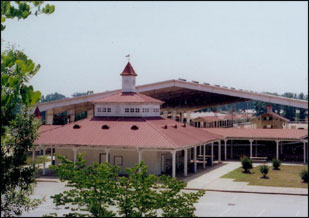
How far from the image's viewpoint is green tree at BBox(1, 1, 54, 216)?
753 centimetres

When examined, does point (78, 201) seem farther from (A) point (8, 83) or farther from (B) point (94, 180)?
(A) point (8, 83)

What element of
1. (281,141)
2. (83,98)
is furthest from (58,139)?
(281,141)

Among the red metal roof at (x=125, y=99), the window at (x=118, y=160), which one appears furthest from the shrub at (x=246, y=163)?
the red metal roof at (x=125, y=99)

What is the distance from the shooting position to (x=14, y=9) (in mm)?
7434

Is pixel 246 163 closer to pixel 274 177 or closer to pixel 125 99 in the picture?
pixel 274 177

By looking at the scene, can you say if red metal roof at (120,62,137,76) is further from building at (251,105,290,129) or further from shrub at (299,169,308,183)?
building at (251,105,290,129)

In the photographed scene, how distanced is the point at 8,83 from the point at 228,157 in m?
53.5

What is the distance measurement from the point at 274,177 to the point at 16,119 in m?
32.7

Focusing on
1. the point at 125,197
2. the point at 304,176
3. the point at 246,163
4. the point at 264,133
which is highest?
the point at 264,133

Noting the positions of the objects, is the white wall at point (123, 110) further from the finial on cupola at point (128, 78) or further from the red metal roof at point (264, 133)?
the red metal roof at point (264, 133)

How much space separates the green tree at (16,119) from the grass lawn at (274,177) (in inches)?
1087

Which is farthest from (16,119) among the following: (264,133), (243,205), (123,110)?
(264,133)

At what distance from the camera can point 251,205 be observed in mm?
28031

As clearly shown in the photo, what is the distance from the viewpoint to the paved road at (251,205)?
84.0 ft
